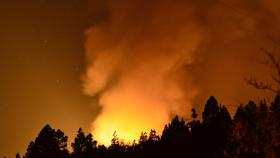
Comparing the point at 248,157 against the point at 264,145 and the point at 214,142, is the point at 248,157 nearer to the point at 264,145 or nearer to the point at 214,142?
the point at 264,145

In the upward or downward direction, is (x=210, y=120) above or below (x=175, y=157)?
above

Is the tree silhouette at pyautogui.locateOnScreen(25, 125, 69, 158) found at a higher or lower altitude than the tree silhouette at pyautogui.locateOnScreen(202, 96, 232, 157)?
higher

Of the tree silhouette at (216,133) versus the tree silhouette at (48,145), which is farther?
the tree silhouette at (48,145)

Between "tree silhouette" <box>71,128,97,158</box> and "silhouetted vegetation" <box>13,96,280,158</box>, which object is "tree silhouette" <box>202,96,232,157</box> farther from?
"tree silhouette" <box>71,128,97,158</box>

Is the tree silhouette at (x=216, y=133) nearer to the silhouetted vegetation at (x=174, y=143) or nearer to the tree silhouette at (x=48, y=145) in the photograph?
the silhouetted vegetation at (x=174, y=143)

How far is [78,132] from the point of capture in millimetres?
115250

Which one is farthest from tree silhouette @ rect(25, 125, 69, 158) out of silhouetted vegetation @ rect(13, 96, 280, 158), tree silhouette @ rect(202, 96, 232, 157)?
tree silhouette @ rect(202, 96, 232, 157)

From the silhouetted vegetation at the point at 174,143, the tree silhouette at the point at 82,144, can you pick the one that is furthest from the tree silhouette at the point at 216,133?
the tree silhouette at the point at 82,144

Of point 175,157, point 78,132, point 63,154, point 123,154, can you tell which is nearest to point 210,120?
point 175,157

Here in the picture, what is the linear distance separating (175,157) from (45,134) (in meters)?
36.7

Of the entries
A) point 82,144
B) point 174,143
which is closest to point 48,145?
point 82,144

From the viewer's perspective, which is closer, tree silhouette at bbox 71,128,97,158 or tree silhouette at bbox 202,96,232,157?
tree silhouette at bbox 202,96,232,157

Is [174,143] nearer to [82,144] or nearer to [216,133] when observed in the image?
[216,133]

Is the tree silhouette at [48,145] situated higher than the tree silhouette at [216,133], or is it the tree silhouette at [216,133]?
the tree silhouette at [48,145]
